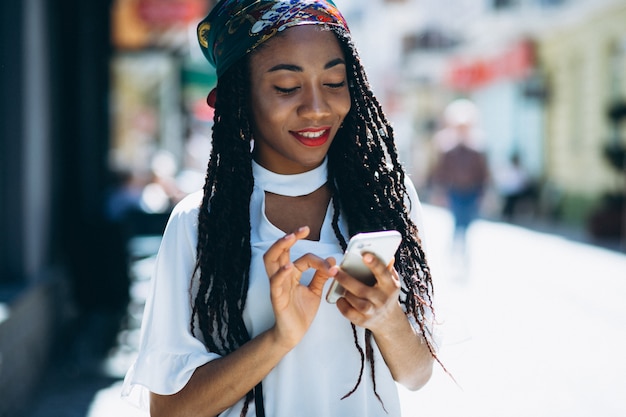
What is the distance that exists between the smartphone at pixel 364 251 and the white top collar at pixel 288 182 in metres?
0.40

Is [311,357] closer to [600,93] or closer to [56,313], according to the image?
[56,313]

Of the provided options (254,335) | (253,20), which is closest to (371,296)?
(254,335)

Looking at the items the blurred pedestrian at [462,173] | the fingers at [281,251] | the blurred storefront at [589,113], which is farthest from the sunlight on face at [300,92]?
the blurred storefront at [589,113]

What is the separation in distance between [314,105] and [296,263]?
0.42 m

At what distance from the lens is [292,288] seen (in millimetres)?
1792

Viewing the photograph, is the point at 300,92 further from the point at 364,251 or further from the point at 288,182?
the point at 364,251

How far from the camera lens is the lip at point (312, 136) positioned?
202 cm

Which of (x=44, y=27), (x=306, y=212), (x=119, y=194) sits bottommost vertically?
(x=119, y=194)

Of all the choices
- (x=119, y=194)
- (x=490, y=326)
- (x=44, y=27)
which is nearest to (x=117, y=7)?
(x=119, y=194)

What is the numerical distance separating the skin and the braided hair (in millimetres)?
51

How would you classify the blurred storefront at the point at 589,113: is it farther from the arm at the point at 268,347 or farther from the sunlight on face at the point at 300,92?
the arm at the point at 268,347

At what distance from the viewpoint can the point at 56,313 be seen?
21.4 ft

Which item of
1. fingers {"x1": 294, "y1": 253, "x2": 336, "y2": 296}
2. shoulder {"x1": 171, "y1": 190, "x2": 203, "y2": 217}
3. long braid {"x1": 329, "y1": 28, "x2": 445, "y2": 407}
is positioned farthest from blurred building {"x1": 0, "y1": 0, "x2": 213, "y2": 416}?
fingers {"x1": 294, "y1": 253, "x2": 336, "y2": 296}

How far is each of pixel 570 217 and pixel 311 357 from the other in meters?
16.1
